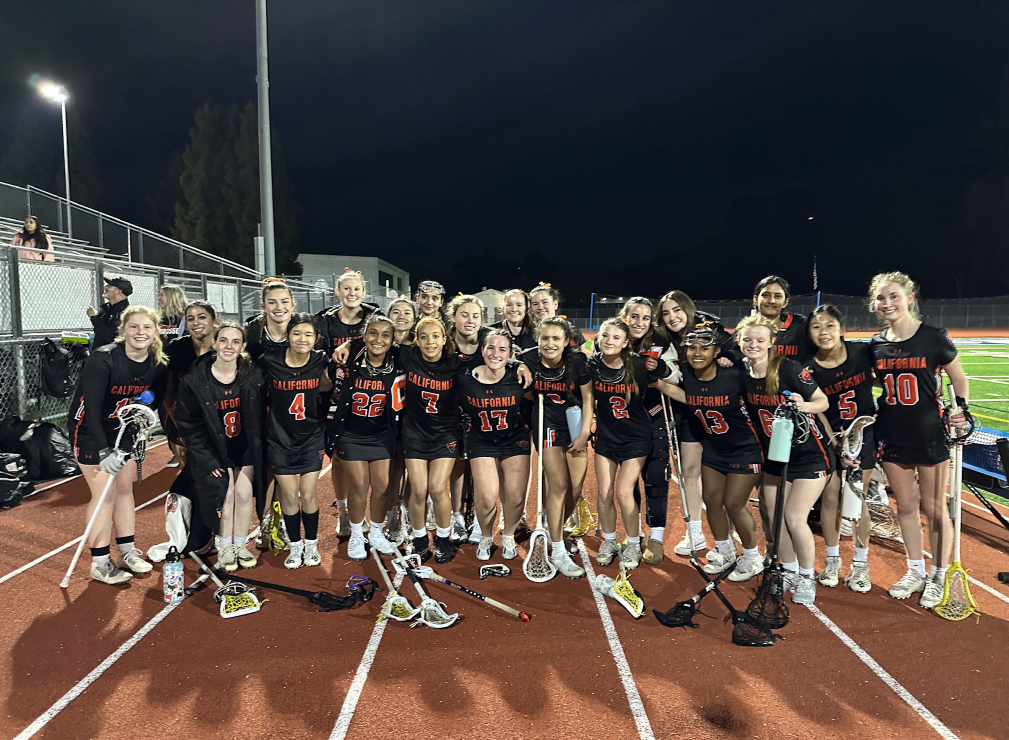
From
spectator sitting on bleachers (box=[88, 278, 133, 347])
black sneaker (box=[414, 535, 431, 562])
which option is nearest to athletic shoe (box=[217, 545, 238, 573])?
black sneaker (box=[414, 535, 431, 562])

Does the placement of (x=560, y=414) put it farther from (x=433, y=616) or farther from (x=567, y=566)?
(x=433, y=616)

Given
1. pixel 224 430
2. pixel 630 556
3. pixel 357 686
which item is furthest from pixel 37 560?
pixel 630 556

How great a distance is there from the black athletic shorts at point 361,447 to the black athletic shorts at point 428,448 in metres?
0.17

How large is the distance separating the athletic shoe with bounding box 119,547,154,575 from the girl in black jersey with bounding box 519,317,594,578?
10.8 ft

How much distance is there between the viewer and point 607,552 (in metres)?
4.89

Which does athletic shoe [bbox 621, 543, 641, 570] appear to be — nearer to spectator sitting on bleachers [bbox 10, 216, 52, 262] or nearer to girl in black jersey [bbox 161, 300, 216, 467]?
girl in black jersey [bbox 161, 300, 216, 467]

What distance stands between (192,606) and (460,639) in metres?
2.04

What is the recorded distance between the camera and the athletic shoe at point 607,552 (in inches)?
191

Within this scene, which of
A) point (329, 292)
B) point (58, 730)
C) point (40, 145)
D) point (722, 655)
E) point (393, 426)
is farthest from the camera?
point (40, 145)

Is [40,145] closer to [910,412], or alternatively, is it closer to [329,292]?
[329,292]

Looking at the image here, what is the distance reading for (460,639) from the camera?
12.3 feet

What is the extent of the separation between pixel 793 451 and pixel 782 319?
158cm

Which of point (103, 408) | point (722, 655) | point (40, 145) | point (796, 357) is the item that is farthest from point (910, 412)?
point (40, 145)

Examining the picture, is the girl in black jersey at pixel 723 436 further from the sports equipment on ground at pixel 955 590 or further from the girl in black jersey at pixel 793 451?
the sports equipment on ground at pixel 955 590
